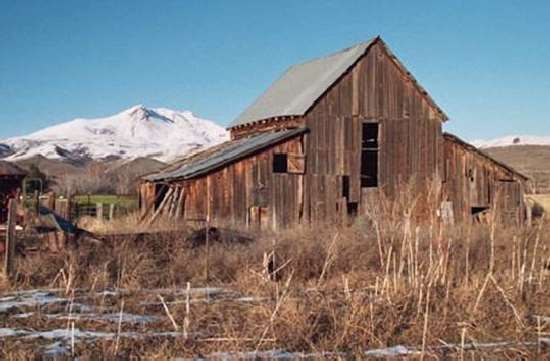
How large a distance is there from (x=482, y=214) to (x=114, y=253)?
21149 millimetres

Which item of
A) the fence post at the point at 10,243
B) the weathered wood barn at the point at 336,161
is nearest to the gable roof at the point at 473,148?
the weathered wood barn at the point at 336,161

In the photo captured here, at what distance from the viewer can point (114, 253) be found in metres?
13.0

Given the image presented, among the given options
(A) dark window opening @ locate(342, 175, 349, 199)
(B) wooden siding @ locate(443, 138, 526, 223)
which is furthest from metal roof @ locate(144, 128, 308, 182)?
(B) wooden siding @ locate(443, 138, 526, 223)

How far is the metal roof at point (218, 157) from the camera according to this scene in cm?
2472

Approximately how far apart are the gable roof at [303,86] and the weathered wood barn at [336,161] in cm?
8

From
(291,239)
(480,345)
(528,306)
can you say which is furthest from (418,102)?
(480,345)

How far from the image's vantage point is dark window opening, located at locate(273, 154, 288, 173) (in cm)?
2659

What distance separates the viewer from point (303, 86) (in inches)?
1224

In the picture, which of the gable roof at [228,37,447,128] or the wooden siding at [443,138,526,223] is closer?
the gable roof at [228,37,447,128]

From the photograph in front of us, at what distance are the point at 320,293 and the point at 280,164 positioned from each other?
53.9 ft

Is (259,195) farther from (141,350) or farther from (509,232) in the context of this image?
(141,350)

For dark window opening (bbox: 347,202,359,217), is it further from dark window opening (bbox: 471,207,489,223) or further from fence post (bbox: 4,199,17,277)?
fence post (bbox: 4,199,17,277)

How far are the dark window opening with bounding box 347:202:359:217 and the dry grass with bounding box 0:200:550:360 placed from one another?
11678 mm

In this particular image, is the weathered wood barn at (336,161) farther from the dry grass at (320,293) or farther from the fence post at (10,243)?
the fence post at (10,243)
